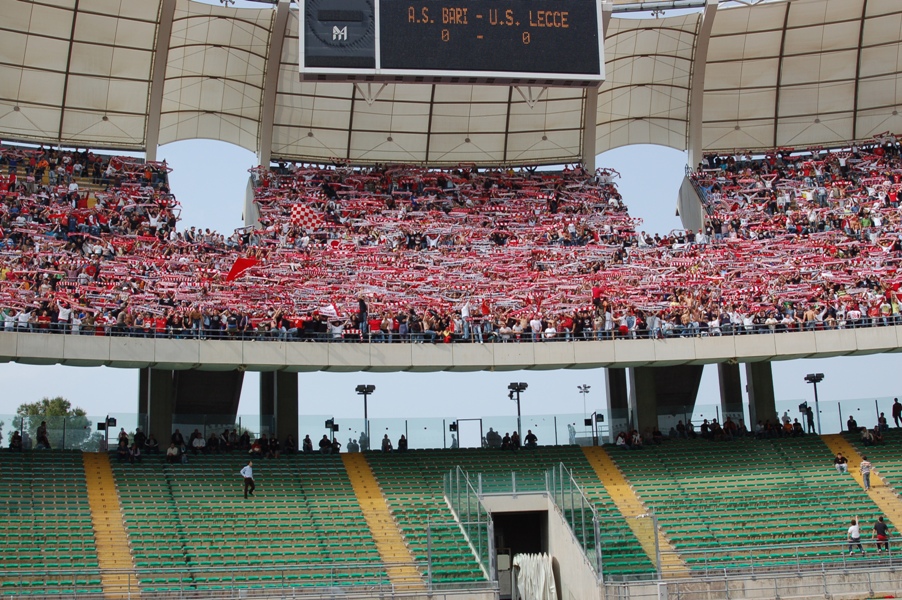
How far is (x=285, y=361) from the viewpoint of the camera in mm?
33188

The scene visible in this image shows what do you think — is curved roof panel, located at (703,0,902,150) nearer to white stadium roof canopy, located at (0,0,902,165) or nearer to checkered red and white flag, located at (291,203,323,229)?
white stadium roof canopy, located at (0,0,902,165)

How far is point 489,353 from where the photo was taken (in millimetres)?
34656

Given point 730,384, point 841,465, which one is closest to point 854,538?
point 841,465

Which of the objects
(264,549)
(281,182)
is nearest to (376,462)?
(264,549)

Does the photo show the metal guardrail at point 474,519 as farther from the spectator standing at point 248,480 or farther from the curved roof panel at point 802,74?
the curved roof panel at point 802,74

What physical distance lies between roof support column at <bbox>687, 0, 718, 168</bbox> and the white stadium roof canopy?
7 cm

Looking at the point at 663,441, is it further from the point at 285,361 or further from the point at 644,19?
the point at 644,19

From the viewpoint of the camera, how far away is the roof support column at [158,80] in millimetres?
39094

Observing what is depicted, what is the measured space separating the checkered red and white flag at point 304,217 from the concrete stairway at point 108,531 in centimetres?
1227

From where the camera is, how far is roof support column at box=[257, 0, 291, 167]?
3959 centimetres

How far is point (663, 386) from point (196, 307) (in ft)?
55.9

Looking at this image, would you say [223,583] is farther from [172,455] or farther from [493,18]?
Answer: [493,18]

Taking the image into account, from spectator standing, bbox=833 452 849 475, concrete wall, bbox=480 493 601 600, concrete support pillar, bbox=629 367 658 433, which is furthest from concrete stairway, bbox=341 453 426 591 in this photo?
spectator standing, bbox=833 452 849 475

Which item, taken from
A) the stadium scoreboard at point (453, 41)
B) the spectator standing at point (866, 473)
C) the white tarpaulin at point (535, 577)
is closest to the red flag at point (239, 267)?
the stadium scoreboard at point (453, 41)
